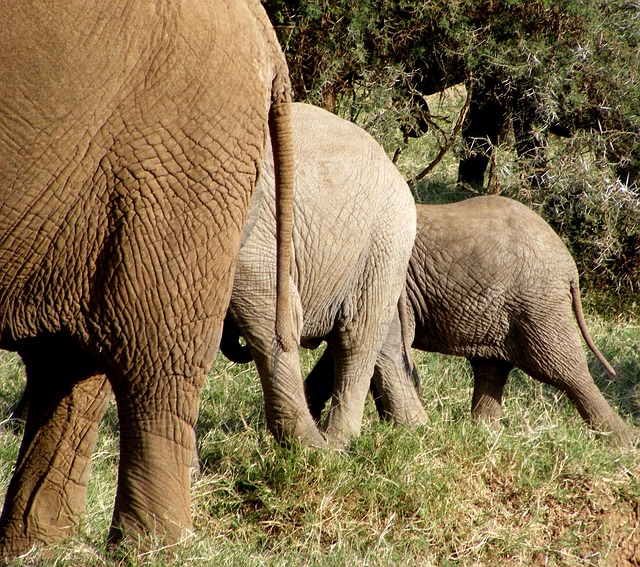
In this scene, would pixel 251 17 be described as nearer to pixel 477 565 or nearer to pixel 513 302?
pixel 477 565

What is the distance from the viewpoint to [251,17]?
2766 mm

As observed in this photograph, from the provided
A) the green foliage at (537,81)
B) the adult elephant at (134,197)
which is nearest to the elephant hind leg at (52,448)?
the adult elephant at (134,197)

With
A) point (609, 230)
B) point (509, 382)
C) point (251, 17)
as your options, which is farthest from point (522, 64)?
point (251, 17)

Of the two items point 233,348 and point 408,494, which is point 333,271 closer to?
point 233,348

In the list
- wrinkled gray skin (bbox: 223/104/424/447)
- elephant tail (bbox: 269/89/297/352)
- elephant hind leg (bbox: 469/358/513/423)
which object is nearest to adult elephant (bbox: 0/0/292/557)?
elephant tail (bbox: 269/89/297/352)

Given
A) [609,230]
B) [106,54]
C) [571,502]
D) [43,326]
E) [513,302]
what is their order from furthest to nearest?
[609,230] → [513,302] → [571,502] → [43,326] → [106,54]

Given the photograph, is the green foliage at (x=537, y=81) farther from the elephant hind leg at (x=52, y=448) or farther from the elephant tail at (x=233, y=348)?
the elephant hind leg at (x=52, y=448)

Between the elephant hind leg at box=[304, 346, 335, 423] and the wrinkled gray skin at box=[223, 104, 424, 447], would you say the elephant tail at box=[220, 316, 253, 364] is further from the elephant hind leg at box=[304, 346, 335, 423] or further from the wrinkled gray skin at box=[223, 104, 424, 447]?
the elephant hind leg at box=[304, 346, 335, 423]

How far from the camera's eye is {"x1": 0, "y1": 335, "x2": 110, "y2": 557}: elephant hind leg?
3.06 m

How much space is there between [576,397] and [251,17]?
3.21 meters

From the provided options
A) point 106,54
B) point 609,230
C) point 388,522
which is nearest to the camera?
point 106,54

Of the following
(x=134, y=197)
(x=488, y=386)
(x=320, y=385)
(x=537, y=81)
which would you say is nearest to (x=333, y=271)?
(x=320, y=385)

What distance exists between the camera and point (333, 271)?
14.8 ft

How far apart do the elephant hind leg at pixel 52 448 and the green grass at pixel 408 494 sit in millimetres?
224
